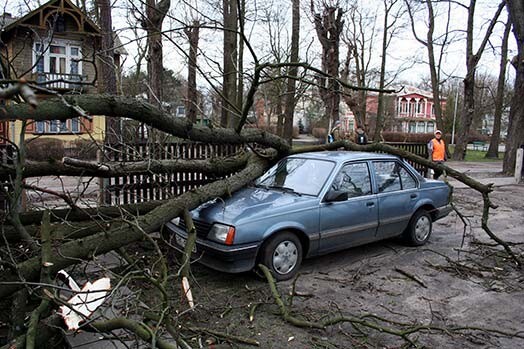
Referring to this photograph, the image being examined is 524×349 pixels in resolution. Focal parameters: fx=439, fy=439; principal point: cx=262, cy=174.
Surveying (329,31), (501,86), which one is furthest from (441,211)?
(501,86)

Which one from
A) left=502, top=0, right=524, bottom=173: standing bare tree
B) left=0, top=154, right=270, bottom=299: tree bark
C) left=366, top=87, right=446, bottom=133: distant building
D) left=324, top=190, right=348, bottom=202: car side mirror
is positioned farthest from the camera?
left=366, top=87, right=446, bottom=133: distant building

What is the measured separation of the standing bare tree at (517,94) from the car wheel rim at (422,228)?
458 inches

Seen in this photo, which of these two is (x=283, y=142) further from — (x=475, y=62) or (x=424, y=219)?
(x=475, y=62)

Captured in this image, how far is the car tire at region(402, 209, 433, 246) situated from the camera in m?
6.88

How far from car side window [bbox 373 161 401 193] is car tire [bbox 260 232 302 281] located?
5.91 ft

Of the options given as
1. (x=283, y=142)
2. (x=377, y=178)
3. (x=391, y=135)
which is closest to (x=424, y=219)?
(x=377, y=178)

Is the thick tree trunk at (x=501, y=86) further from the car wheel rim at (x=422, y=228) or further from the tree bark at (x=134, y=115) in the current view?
the tree bark at (x=134, y=115)

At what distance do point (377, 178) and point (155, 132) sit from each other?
4477mm

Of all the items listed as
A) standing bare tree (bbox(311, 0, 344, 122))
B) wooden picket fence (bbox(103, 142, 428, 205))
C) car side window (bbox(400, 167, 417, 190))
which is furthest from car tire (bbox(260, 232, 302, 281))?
standing bare tree (bbox(311, 0, 344, 122))

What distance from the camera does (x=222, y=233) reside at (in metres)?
5.01

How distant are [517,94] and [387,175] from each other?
44.5 ft

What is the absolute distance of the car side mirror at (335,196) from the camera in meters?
5.66

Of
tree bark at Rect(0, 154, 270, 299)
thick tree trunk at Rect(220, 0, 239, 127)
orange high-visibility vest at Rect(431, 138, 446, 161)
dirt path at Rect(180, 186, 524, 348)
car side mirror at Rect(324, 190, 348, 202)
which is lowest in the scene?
dirt path at Rect(180, 186, 524, 348)

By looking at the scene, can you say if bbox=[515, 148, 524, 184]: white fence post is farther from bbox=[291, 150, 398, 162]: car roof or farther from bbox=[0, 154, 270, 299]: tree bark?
bbox=[0, 154, 270, 299]: tree bark
